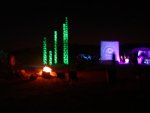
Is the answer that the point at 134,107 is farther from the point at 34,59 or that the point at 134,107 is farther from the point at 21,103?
the point at 34,59

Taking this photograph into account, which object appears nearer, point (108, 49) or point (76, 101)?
point (76, 101)

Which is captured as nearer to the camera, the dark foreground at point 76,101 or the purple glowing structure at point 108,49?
the dark foreground at point 76,101

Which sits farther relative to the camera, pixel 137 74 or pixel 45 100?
pixel 137 74

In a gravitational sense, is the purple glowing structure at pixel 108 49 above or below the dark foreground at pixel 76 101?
above

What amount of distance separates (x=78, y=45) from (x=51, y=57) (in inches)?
1375

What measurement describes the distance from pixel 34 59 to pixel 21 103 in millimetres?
47585

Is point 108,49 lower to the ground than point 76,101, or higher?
higher

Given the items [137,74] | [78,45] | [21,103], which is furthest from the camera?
[78,45]

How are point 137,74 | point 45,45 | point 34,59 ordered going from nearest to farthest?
point 137,74 < point 45,45 < point 34,59

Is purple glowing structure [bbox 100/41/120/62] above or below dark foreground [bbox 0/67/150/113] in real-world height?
above

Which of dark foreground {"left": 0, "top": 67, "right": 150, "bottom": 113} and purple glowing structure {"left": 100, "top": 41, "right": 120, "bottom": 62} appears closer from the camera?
dark foreground {"left": 0, "top": 67, "right": 150, "bottom": 113}

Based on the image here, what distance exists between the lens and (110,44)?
44.7 m

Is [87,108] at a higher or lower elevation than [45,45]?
lower

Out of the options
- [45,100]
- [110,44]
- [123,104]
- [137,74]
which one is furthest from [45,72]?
[110,44]
